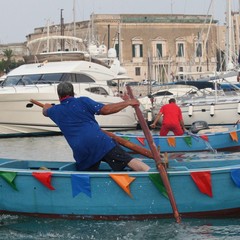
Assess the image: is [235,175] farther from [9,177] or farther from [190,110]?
[190,110]

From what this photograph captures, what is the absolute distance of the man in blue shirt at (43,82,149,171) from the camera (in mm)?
9914

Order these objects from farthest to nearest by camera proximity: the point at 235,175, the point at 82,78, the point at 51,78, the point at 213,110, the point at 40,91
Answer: the point at 213,110 → the point at 82,78 → the point at 51,78 → the point at 40,91 → the point at 235,175

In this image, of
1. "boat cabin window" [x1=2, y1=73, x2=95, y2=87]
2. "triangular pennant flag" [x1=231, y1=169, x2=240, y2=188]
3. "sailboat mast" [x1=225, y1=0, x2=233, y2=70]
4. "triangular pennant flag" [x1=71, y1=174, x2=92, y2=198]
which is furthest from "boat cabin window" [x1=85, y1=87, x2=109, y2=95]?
"triangular pennant flag" [x1=231, y1=169, x2=240, y2=188]

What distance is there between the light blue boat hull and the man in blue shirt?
0.32 meters

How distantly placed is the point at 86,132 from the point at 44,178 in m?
0.84

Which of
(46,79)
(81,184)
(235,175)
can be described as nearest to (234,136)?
(235,175)

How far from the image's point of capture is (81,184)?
980 centimetres

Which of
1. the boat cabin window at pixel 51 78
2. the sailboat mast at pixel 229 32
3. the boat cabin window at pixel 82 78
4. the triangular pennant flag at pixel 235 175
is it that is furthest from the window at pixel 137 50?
the triangular pennant flag at pixel 235 175

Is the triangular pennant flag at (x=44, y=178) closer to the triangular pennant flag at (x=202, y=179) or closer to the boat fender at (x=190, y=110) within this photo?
the triangular pennant flag at (x=202, y=179)

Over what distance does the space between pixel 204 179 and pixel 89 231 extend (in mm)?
1650

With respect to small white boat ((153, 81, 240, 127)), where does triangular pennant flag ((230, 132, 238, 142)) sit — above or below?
above

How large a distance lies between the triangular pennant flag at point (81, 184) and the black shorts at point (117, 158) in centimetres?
46

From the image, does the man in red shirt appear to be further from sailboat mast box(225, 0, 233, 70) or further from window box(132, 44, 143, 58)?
window box(132, 44, 143, 58)

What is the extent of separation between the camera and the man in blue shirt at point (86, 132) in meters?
9.91
